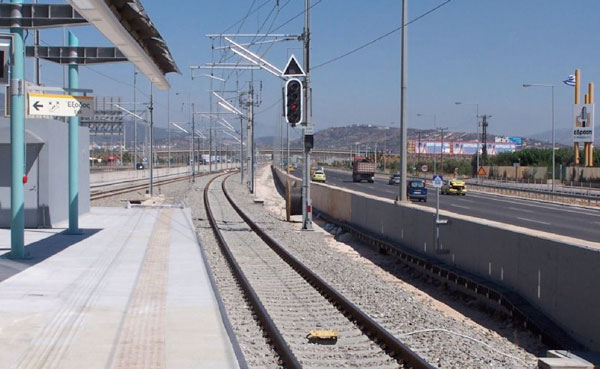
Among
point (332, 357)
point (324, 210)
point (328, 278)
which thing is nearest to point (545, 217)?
point (324, 210)

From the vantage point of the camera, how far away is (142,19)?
15.0m

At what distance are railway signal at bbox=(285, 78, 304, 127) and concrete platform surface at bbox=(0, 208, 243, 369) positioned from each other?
6.62 metres

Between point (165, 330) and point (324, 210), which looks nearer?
point (165, 330)

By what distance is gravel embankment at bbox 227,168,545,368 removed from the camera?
10078 mm

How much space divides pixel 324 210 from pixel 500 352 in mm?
27665

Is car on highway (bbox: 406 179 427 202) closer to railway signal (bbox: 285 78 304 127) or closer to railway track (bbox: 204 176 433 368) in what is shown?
railway signal (bbox: 285 78 304 127)

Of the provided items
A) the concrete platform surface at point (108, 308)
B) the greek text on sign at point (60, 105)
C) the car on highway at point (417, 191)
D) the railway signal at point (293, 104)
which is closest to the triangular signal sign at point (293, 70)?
the railway signal at point (293, 104)

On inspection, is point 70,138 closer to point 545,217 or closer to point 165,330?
point 165,330

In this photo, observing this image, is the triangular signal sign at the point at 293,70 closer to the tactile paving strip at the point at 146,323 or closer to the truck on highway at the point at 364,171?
the tactile paving strip at the point at 146,323

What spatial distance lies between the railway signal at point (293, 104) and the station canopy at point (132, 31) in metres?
6.46

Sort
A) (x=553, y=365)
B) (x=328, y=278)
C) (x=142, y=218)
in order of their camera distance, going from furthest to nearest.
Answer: (x=142, y=218) → (x=328, y=278) → (x=553, y=365)

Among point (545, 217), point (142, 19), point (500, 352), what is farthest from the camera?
point (545, 217)

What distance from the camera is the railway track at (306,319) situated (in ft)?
31.3

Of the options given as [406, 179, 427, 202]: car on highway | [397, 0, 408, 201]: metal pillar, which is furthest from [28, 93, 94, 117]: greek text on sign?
[406, 179, 427, 202]: car on highway
